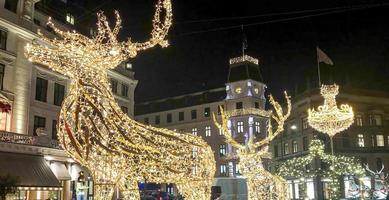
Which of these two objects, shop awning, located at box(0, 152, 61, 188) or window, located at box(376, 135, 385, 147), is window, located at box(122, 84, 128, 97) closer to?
shop awning, located at box(0, 152, 61, 188)

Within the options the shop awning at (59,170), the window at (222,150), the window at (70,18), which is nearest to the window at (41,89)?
the shop awning at (59,170)

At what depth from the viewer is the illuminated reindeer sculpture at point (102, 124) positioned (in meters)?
10.0

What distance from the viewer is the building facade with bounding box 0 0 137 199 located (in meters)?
24.4

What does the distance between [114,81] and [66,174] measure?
11.9m

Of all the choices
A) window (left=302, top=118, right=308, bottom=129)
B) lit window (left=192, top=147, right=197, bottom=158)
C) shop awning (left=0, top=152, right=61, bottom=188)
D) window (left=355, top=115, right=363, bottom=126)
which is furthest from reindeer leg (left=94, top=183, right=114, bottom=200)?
window (left=355, top=115, right=363, bottom=126)

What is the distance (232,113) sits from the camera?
5350 centimetres

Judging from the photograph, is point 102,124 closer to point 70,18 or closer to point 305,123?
point 70,18

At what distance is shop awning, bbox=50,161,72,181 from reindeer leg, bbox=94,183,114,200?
1918 centimetres

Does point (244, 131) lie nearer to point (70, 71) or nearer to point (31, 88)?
point (31, 88)

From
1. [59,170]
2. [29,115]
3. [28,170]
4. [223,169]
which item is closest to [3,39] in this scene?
[29,115]

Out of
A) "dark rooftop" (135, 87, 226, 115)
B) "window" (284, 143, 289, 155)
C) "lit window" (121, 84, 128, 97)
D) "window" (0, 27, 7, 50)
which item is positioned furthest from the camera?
"window" (284, 143, 289, 155)

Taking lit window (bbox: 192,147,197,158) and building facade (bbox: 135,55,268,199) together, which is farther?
building facade (bbox: 135,55,268,199)

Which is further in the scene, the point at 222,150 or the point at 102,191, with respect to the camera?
the point at 222,150

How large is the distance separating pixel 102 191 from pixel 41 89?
21632 millimetres
